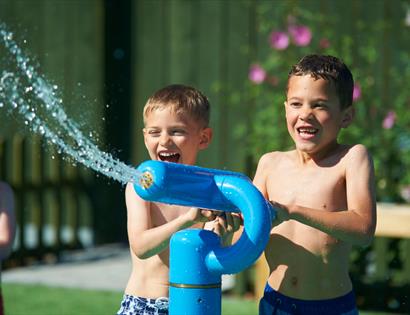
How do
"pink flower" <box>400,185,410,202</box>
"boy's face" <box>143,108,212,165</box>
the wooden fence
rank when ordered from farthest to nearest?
the wooden fence < "pink flower" <box>400,185,410,202</box> < "boy's face" <box>143,108,212,165</box>

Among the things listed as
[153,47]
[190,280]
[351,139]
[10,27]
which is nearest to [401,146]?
[351,139]

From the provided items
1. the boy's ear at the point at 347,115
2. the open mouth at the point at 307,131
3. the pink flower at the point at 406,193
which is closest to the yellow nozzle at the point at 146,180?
the open mouth at the point at 307,131

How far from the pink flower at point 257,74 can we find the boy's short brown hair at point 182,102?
3.99 meters

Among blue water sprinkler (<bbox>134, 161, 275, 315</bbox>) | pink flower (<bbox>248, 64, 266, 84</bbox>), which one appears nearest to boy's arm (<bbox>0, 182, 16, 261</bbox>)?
blue water sprinkler (<bbox>134, 161, 275, 315</bbox>)

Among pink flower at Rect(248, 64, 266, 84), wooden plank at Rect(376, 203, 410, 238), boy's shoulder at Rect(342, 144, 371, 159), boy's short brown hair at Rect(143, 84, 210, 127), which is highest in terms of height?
pink flower at Rect(248, 64, 266, 84)

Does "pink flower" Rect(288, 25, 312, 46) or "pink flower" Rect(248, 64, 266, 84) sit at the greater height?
"pink flower" Rect(288, 25, 312, 46)

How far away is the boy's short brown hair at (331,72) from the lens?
291 cm

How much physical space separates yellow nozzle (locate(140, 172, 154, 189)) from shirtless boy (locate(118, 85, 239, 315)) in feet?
2.14

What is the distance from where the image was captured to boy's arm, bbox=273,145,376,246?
2639 millimetres

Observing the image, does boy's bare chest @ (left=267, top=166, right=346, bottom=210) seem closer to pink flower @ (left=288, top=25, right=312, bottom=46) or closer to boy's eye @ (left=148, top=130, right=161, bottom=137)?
boy's eye @ (left=148, top=130, right=161, bottom=137)

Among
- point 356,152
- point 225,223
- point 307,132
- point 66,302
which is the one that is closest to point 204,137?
point 307,132

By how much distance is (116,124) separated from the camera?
869 cm

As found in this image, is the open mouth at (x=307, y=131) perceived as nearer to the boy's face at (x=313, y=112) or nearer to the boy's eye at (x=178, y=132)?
the boy's face at (x=313, y=112)

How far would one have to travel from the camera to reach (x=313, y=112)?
2.90m
